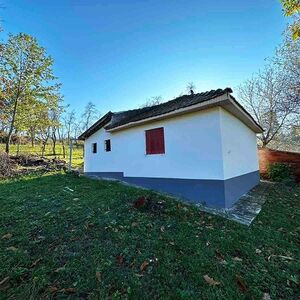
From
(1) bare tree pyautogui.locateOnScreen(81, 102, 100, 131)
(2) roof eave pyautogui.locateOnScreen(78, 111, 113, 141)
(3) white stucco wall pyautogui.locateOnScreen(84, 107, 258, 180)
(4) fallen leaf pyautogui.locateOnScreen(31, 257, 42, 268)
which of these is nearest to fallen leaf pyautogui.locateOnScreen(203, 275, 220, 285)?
(4) fallen leaf pyautogui.locateOnScreen(31, 257, 42, 268)

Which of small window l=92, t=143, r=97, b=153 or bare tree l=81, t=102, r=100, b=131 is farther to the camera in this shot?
bare tree l=81, t=102, r=100, b=131

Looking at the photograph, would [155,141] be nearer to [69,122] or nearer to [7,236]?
[7,236]

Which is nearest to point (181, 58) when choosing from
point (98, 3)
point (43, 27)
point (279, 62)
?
point (98, 3)

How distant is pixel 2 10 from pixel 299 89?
15.8 meters

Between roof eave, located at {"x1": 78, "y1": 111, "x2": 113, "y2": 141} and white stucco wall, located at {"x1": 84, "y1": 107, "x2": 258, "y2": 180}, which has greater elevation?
roof eave, located at {"x1": 78, "y1": 111, "x2": 113, "y2": 141}

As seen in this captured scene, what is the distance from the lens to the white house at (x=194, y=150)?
21.1 ft

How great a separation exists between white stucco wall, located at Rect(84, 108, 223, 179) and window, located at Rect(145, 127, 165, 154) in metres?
0.19

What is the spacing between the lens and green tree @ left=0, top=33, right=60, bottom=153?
1716cm

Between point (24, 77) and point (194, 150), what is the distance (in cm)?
1832

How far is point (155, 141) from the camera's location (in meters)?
8.50

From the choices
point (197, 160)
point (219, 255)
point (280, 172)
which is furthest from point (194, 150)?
point (280, 172)

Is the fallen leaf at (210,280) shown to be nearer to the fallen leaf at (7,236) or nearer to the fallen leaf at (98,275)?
the fallen leaf at (98,275)

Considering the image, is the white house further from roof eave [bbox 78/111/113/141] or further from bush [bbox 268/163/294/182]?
bush [bbox 268/163/294/182]

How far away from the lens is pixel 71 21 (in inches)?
325
